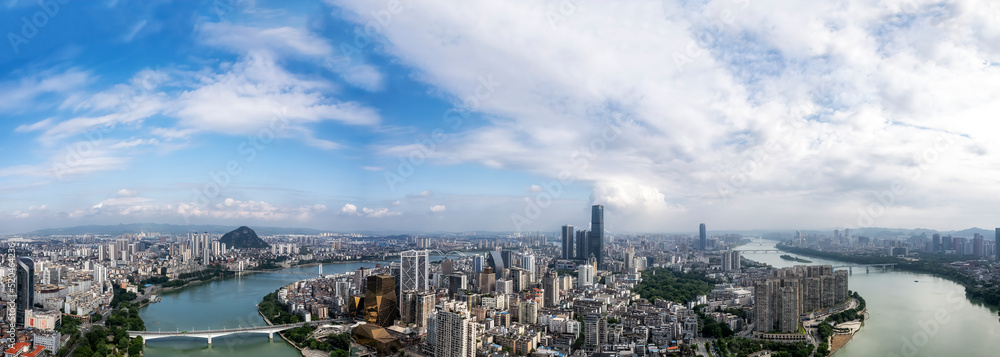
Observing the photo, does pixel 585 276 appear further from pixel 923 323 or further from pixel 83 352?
pixel 83 352

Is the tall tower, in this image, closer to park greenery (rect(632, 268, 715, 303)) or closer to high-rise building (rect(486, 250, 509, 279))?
park greenery (rect(632, 268, 715, 303))

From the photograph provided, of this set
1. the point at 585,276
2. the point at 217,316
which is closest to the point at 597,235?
the point at 585,276

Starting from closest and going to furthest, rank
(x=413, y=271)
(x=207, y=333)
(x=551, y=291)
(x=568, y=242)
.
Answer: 1. (x=207, y=333)
2. (x=413, y=271)
3. (x=551, y=291)
4. (x=568, y=242)

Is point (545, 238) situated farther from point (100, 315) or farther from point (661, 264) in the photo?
point (100, 315)

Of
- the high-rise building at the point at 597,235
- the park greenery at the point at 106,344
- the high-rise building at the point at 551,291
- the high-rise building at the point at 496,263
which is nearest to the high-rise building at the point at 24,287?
the park greenery at the point at 106,344

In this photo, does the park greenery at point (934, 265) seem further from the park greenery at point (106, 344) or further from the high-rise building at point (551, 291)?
the park greenery at point (106, 344)

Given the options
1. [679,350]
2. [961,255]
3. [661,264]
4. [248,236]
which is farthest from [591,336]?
[248,236]
